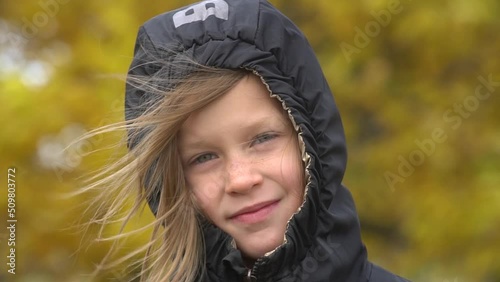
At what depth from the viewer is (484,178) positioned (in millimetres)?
3199

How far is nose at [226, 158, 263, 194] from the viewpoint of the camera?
2006mm

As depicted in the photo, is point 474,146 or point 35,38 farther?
point 35,38

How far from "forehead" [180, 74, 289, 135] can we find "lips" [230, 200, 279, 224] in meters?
0.17

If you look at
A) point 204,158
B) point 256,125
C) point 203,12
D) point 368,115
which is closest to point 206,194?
point 204,158

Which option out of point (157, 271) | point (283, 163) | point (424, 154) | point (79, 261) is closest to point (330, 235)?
point (283, 163)

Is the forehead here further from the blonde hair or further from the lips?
the lips

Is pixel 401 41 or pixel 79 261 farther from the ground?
pixel 401 41

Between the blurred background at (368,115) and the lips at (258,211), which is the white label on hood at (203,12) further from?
the blurred background at (368,115)

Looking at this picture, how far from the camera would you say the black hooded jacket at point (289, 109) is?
2049 millimetres

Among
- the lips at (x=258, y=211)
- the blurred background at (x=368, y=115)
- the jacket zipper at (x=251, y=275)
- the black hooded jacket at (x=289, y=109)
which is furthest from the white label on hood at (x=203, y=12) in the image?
the blurred background at (x=368, y=115)

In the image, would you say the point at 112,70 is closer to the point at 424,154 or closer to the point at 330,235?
the point at 424,154

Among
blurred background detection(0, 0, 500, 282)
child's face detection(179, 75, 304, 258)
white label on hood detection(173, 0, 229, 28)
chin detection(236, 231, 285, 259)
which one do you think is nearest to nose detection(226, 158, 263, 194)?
child's face detection(179, 75, 304, 258)

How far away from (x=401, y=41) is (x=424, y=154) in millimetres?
380

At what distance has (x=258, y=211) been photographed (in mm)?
2049
